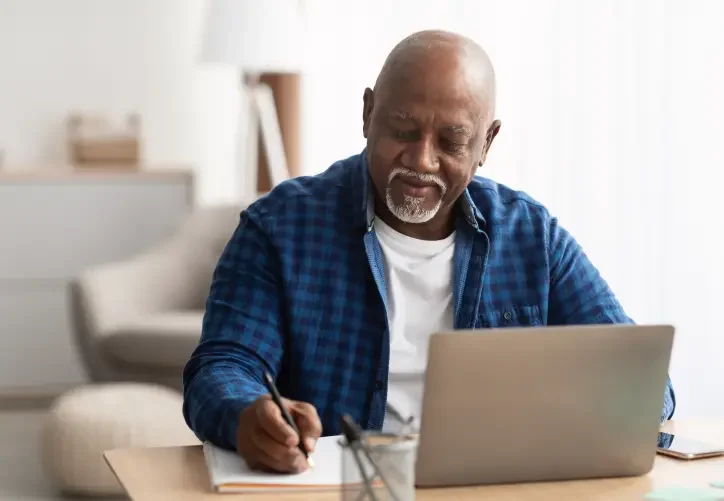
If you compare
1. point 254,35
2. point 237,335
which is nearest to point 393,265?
point 237,335

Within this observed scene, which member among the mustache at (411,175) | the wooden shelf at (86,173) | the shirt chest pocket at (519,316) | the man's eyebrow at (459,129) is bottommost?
the wooden shelf at (86,173)

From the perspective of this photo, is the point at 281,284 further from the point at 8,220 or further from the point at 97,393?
the point at 8,220

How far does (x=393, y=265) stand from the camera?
1.88 metres

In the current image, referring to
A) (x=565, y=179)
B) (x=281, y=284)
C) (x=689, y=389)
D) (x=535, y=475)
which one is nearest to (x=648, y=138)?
(x=565, y=179)

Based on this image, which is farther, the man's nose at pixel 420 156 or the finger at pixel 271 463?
the man's nose at pixel 420 156

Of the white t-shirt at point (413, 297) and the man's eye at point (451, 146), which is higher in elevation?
the man's eye at point (451, 146)

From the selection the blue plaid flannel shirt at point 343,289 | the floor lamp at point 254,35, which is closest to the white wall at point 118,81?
the floor lamp at point 254,35

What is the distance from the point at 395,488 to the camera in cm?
115

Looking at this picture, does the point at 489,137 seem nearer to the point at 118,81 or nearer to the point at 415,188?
the point at 415,188

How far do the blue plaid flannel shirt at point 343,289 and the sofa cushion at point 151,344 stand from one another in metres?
1.88

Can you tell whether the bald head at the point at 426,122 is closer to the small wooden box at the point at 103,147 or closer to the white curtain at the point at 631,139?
the white curtain at the point at 631,139

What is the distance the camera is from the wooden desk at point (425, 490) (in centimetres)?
135

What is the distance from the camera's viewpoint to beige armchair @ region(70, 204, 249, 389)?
3.72 m

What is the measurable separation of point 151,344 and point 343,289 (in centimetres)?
202
